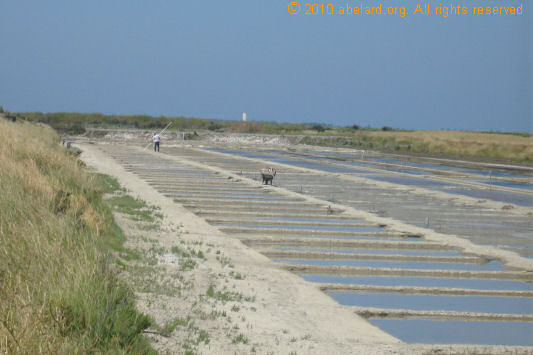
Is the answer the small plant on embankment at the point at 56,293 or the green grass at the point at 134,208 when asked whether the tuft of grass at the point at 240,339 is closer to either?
the small plant on embankment at the point at 56,293

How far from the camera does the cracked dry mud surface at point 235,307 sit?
23.6ft

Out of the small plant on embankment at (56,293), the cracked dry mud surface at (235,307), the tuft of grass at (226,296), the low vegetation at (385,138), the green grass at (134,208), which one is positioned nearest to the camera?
the small plant on embankment at (56,293)

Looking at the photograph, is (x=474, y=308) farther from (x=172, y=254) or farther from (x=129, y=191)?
(x=129, y=191)

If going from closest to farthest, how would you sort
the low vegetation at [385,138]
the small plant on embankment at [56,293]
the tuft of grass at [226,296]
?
the small plant on embankment at [56,293] < the tuft of grass at [226,296] < the low vegetation at [385,138]

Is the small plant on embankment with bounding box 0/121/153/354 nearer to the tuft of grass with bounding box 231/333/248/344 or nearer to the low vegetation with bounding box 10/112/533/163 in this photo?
the tuft of grass with bounding box 231/333/248/344

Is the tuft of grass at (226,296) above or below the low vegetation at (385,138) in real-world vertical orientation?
below

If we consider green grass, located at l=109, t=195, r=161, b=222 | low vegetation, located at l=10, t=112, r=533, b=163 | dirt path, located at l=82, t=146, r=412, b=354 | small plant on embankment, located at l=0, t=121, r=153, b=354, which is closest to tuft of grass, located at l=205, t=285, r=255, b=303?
dirt path, located at l=82, t=146, r=412, b=354

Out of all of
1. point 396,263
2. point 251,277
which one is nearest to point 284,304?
point 251,277

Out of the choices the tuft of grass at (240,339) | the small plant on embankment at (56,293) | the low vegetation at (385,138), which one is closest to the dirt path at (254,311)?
the tuft of grass at (240,339)

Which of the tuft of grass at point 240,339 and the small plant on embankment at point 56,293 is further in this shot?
the tuft of grass at point 240,339

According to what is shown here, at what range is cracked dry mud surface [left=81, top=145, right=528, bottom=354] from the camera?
7.20m

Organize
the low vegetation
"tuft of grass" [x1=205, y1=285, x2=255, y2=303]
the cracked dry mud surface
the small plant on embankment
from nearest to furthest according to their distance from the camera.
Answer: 1. the small plant on embankment
2. the cracked dry mud surface
3. "tuft of grass" [x1=205, y1=285, x2=255, y2=303]
4. the low vegetation

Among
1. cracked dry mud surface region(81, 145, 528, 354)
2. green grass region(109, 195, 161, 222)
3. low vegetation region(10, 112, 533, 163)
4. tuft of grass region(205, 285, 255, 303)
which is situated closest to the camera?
cracked dry mud surface region(81, 145, 528, 354)

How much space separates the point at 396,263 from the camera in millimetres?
12633
